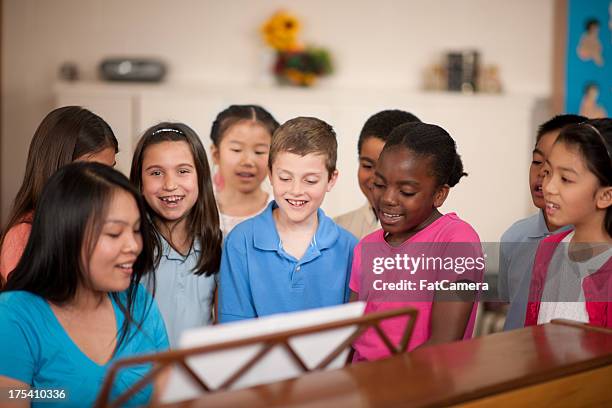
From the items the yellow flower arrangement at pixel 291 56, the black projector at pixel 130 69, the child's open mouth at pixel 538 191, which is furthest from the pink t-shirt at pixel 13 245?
the yellow flower arrangement at pixel 291 56

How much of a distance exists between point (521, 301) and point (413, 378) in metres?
0.76

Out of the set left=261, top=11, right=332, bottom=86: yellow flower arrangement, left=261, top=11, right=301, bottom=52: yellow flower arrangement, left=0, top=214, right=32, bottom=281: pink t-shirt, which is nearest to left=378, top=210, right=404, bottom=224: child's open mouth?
left=0, top=214, right=32, bottom=281: pink t-shirt

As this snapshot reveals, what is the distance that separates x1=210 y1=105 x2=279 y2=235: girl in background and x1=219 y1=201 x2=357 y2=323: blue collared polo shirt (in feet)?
1.34

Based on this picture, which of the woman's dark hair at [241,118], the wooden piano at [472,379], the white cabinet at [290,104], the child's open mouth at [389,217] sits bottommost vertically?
the wooden piano at [472,379]

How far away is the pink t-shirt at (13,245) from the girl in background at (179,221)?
32 centimetres

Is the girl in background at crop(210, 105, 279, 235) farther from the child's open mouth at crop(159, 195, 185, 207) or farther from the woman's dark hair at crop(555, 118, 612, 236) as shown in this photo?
the woman's dark hair at crop(555, 118, 612, 236)

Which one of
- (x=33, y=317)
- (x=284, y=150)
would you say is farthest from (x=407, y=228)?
(x=33, y=317)

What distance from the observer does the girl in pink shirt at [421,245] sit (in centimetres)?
184

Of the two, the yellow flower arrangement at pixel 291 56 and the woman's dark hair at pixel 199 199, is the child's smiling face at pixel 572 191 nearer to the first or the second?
the woman's dark hair at pixel 199 199

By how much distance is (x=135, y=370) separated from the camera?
168 centimetres

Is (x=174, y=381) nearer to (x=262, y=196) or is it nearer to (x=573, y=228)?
(x=573, y=228)

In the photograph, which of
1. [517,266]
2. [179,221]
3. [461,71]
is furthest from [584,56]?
[179,221]

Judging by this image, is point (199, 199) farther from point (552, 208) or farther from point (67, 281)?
point (552, 208)

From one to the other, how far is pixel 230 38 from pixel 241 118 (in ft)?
8.54
